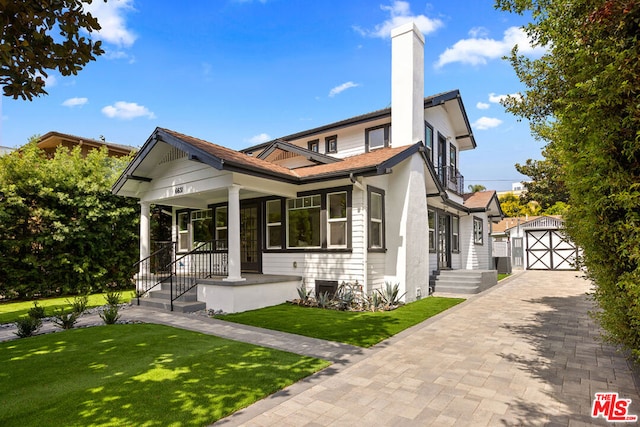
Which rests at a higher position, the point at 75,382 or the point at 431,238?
the point at 431,238

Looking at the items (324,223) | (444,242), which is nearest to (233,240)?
(324,223)

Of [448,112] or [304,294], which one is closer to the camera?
[304,294]

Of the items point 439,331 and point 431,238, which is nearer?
point 439,331

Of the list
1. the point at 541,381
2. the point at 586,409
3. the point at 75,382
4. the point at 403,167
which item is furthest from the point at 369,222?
the point at 75,382

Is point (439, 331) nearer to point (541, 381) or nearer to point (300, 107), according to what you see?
point (541, 381)

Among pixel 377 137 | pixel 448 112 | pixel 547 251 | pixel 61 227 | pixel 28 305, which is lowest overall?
pixel 28 305

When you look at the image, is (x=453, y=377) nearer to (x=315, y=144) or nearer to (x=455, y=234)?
(x=315, y=144)

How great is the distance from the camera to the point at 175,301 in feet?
31.8

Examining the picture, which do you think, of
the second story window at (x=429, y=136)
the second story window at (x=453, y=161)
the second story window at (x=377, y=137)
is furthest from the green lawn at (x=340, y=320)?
the second story window at (x=453, y=161)

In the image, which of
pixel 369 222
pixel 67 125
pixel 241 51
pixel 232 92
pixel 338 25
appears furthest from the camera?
pixel 67 125

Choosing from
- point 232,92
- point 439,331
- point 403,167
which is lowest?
point 439,331

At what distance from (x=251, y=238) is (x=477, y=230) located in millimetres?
13849

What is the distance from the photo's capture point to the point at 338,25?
42.5 feet

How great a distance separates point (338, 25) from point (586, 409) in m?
13.2
